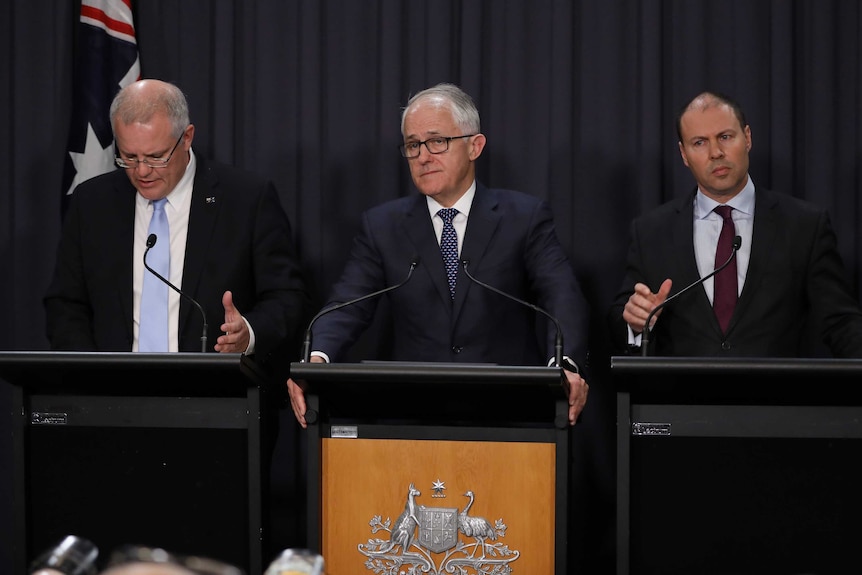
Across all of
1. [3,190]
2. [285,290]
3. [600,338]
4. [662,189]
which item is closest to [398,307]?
[285,290]

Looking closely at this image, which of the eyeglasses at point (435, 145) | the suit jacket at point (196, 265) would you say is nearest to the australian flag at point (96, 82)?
the suit jacket at point (196, 265)

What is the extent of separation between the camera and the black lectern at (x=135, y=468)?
9.52ft

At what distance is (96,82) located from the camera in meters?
4.18

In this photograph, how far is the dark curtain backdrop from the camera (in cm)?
407

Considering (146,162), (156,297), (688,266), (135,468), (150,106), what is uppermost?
(150,106)

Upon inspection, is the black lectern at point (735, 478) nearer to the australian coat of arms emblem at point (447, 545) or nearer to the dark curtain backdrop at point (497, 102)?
the australian coat of arms emblem at point (447, 545)

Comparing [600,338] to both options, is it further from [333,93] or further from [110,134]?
[110,134]

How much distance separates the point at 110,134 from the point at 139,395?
1.60 m

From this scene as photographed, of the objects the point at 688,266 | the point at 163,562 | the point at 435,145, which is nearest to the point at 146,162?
the point at 435,145

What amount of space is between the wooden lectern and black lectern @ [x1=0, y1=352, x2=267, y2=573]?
0.95ft

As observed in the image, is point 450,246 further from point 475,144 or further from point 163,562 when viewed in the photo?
point 163,562

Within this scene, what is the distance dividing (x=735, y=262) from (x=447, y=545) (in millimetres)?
1375

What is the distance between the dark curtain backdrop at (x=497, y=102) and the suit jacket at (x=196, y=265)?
0.74 m

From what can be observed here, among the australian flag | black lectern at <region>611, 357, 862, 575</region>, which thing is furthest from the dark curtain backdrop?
black lectern at <region>611, 357, 862, 575</region>
